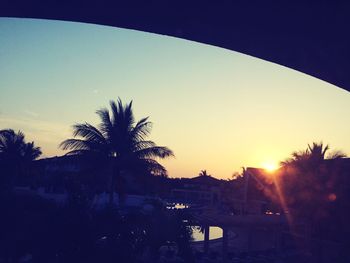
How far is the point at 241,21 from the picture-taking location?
427 centimetres

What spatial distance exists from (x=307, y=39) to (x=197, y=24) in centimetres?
145

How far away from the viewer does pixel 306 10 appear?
391 cm

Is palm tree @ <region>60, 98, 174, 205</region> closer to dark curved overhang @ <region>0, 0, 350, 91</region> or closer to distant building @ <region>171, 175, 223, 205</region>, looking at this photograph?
dark curved overhang @ <region>0, 0, 350, 91</region>

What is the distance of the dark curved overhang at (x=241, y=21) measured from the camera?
13.0ft

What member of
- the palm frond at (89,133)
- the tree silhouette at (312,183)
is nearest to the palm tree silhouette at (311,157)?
the tree silhouette at (312,183)

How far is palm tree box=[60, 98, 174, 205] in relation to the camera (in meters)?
15.7

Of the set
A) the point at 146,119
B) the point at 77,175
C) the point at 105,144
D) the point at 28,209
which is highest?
the point at 146,119

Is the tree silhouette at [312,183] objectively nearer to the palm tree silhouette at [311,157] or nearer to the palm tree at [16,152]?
the palm tree silhouette at [311,157]

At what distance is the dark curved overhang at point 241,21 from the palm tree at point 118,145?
38.1 ft

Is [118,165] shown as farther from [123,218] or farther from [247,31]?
[247,31]

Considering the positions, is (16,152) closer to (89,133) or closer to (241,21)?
(89,133)

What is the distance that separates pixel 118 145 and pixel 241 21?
12.4m

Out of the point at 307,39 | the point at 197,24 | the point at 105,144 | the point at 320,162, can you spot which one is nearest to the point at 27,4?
the point at 197,24

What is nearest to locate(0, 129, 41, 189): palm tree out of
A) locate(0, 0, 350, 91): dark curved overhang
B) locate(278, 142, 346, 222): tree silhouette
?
locate(278, 142, 346, 222): tree silhouette
